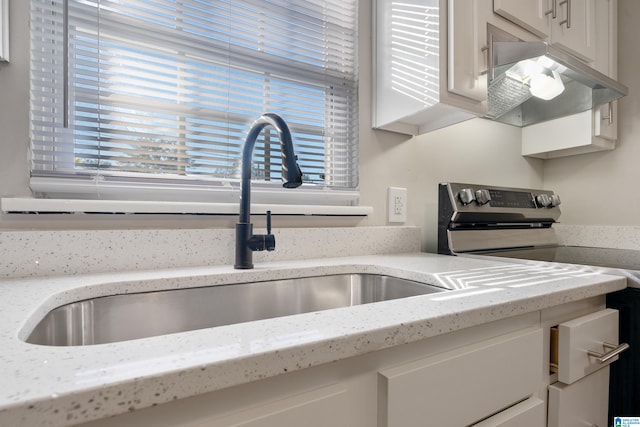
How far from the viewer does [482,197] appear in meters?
1.28

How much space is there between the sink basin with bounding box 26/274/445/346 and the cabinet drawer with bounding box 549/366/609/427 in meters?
0.31

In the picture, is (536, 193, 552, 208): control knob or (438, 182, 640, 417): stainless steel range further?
(536, 193, 552, 208): control knob

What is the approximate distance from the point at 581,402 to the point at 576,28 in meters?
1.41

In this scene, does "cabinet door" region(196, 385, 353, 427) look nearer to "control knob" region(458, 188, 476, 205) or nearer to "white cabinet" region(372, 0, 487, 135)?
"white cabinet" region(372, 0, 487, 135)

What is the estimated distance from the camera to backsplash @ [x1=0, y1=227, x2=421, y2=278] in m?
0.73

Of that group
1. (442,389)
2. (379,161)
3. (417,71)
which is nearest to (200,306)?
(442,389)

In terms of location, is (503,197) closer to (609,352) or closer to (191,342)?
(609,352)

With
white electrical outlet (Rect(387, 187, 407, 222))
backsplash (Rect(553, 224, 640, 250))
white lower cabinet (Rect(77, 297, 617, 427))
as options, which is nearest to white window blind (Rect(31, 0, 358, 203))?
white electrical outlet (Rect(387, 187, 407, 222))

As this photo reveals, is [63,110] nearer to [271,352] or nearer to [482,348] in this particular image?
[271,352]

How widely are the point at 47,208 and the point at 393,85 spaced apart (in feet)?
3.36

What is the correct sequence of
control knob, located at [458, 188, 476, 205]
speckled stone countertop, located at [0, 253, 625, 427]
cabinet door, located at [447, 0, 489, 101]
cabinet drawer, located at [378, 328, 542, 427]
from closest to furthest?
speckled stone countertop, located at [0, 253, 625, 427] → cabinet drawer, located at [378, 328, 542, 427] → cabinet door, located at [447, 0, 489, 101] → control knob, located at [458, 188, 476, 205]

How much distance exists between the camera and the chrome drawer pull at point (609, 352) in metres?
0.75

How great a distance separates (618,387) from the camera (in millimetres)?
847

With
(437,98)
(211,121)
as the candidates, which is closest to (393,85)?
(437,98)
